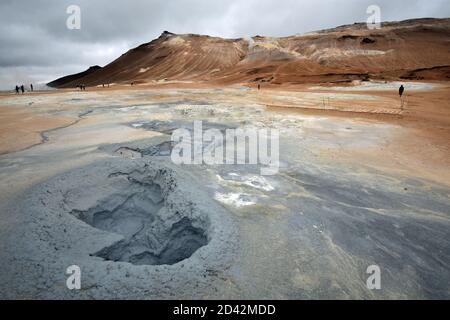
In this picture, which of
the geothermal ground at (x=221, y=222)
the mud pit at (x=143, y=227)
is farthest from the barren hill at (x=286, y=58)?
the mud pit at (x=143, y=227)

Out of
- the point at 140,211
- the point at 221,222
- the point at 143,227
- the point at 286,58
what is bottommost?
the point at 143,227

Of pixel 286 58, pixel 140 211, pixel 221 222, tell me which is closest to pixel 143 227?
pixel 140 211

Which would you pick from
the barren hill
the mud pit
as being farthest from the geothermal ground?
the barren hill

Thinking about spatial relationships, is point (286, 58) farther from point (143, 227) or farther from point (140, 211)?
point (143, 227)

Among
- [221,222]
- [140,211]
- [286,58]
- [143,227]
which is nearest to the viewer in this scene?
[221,222]

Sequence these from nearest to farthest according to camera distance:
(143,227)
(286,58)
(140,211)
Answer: (143,227), (140,211), (286,58)

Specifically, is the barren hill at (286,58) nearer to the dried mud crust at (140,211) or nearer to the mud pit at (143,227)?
the dried mud crust at (140,211)
